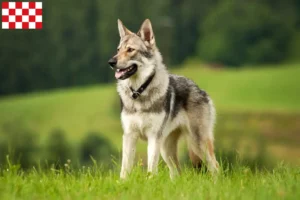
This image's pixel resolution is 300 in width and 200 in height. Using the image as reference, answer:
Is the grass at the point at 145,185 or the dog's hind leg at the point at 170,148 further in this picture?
the dog's hind leg at the point at 170,148

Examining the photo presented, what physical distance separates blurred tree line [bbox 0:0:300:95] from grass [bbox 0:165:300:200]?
63900 millimetres

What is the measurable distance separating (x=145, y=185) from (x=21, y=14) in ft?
19.4

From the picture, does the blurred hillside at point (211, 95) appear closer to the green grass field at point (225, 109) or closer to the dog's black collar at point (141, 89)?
the green grass field at point (225, 109)

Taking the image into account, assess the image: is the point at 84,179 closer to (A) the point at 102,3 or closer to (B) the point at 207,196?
(B) the point at 207,196

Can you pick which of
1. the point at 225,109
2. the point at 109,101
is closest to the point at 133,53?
the point at 225,109

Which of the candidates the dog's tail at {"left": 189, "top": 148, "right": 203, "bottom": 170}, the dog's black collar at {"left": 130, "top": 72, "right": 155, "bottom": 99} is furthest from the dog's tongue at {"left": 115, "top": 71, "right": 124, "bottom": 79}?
the dog's tail at {"left": 189, "top": 148, "right": 203, "bottom": 170}

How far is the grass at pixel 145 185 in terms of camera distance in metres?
5.23

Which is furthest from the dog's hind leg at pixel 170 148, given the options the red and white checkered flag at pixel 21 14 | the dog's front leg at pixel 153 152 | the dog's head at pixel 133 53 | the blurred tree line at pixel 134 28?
the blurred tree line at pixel 134 28

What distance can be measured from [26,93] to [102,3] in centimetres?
1633

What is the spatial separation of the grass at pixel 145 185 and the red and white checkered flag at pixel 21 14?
4556mm

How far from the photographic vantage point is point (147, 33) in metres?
7.18

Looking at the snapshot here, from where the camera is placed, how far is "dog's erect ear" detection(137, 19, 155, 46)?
712 centimetres

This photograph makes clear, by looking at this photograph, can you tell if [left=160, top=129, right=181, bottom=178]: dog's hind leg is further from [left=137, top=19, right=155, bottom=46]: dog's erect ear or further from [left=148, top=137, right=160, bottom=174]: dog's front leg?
[left=137, top=19, right=155, bottom=46]: dog's erect ear

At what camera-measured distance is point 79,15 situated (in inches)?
3123
